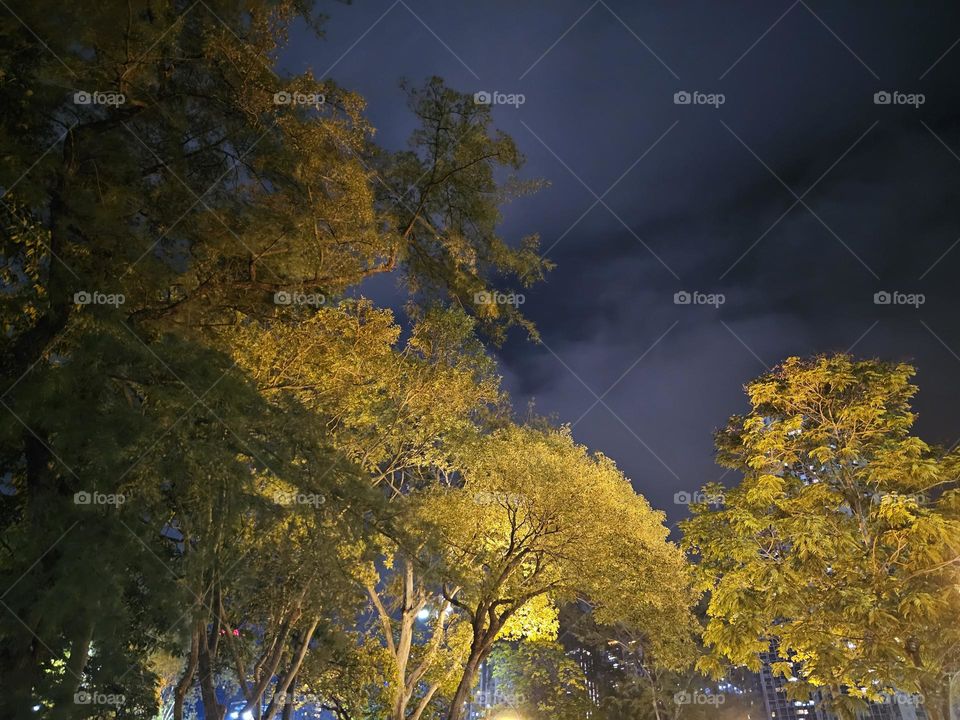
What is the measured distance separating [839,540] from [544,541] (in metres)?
6.56

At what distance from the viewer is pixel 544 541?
13.5 metres

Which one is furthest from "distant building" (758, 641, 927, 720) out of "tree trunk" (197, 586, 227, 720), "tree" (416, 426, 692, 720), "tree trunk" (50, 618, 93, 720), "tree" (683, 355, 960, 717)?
"tree trunk" (50, 618, 93, 720)

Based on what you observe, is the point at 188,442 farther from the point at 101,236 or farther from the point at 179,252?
the point at 179,252

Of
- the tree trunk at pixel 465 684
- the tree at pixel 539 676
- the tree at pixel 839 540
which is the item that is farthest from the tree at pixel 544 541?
the tree at pixel 539 676

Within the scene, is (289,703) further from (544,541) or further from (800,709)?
(800,709)

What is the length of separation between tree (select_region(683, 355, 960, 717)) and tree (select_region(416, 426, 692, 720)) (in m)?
3.52

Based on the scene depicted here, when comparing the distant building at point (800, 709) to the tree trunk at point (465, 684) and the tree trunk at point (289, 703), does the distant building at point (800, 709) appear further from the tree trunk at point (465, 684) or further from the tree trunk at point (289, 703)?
the tree trunk at point (289, 703)

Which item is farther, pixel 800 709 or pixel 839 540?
pixel 800 709

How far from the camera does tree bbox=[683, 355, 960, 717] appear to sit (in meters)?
7.74

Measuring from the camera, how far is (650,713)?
25875mm

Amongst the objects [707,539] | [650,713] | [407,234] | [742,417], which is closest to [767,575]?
[707,539]

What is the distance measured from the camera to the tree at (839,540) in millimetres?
7738

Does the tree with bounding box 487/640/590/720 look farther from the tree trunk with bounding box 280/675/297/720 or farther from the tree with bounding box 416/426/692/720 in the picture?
the tree trunk with bounding box 280/675/297/720

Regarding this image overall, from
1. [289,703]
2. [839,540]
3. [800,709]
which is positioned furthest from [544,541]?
[800,709]
